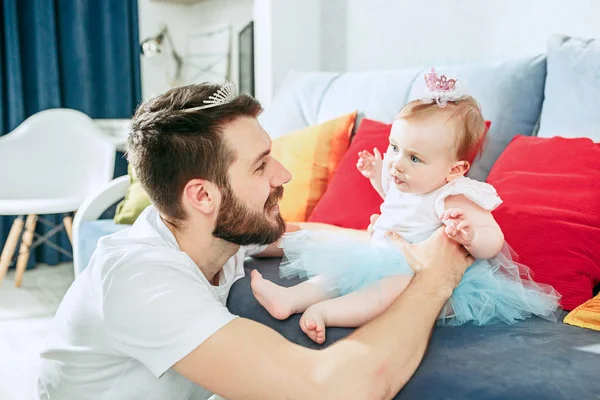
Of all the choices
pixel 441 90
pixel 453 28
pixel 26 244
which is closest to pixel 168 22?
pixel 26 244

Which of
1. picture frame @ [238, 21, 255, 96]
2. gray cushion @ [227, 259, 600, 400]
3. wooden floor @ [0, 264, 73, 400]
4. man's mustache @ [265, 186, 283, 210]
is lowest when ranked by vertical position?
wooden floor @ [0, 264, 73, 400]

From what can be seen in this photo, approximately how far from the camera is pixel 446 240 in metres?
1.27

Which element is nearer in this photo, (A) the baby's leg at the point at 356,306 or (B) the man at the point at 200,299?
(B) the man at the point at 200,299

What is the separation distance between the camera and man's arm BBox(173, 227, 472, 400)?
928 millimetres

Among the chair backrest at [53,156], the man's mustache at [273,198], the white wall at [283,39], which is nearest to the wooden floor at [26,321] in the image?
the chair backrest at [53,156]

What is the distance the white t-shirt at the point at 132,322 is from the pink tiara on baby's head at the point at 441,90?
→ 684 millimetres

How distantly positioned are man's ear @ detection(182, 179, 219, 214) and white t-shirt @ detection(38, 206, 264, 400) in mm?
82

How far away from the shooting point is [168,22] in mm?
4289

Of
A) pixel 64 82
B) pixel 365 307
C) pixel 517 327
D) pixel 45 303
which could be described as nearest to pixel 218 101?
pixel 365 307

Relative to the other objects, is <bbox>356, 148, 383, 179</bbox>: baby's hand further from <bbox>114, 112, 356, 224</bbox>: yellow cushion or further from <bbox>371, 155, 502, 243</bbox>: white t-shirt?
<bbox>114, 112, 356, 224</bbox>: yellow cushion

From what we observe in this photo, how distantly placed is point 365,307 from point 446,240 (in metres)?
0.24

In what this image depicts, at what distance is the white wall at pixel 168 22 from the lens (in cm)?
414

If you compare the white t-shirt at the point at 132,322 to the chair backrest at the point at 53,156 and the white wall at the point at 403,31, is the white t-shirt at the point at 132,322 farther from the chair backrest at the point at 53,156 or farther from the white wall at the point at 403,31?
the chair backrest at the point at 53,156

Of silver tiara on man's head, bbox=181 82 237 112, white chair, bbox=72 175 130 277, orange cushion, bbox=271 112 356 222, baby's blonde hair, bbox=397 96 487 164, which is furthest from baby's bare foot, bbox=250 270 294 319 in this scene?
white chair, bbox=72 175 130 277
